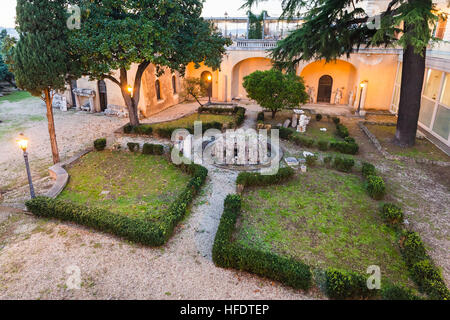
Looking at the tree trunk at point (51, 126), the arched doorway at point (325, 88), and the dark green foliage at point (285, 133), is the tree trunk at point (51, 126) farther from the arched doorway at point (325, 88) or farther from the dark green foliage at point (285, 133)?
the arched doorway at point (325, 88)

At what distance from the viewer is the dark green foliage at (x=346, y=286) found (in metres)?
6.18

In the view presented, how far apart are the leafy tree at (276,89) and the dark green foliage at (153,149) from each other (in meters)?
7.85

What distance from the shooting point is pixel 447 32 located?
16781 millimetres

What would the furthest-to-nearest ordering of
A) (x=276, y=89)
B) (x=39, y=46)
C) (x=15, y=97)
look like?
(x=15, y=97)
(x=276, y=89)
(x=39, y=46)

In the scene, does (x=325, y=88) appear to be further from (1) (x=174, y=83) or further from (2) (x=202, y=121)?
(1) (x=174, y=83)

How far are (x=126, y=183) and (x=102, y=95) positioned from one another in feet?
48.6

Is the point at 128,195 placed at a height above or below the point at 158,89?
below

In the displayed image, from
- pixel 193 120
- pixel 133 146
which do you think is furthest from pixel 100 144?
pixel 193 120

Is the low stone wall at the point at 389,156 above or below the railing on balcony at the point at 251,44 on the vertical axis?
below

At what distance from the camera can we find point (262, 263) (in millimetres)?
6789

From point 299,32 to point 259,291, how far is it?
1237 centimetres

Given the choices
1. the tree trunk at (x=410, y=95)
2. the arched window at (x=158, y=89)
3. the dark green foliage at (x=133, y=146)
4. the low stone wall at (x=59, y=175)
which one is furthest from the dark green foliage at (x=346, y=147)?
the arched window at (x=158, y=89)

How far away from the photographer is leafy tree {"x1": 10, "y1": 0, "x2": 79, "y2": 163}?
1101cm

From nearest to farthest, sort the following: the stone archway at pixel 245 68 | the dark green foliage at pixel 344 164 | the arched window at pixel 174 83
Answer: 1. the dark green foliage at pixel 344 164
2. the arched window at pixel 174 83
3. the stone archway at pixel 245 68
